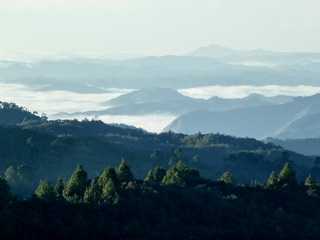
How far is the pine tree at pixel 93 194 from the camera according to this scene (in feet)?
219

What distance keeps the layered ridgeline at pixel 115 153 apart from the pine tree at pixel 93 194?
4444cm

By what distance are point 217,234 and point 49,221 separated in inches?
354

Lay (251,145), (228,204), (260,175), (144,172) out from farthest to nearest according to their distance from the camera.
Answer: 1. (251,145)
2. (260,175)
3. (144,172)
4. (228,204)

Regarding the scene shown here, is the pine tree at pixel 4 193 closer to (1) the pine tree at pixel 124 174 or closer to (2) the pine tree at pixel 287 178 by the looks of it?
(1) the pine tree at pixel 124 174

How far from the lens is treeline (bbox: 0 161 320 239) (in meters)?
59.9

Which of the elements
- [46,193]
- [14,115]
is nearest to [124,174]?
[46,193]

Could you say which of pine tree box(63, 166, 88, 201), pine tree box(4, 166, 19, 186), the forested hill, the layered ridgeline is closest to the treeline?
pine tree box(63, 166, 88, 201)

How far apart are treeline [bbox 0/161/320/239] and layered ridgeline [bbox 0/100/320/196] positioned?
4189 cm

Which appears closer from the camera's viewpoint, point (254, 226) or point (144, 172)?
point (254, 226)

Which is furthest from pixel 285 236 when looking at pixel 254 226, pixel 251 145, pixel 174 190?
pixel 251 145

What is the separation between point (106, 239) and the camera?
194 feet

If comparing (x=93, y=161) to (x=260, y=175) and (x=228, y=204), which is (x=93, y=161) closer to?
(x=260, y=175)

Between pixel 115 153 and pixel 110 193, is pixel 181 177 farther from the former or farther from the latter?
pixel 115 153

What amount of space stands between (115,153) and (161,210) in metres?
84.1
